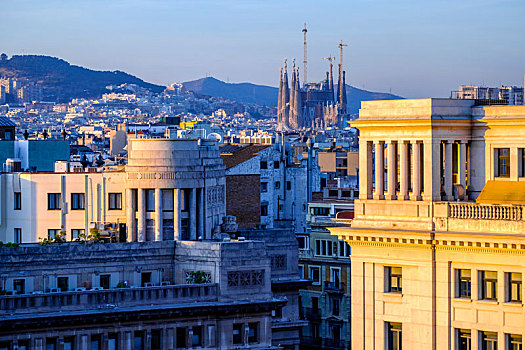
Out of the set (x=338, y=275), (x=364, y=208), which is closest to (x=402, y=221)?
(x=364, y=208)

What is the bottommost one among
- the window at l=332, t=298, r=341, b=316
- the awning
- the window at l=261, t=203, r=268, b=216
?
the window at l=332, t=298, r=341, b=316

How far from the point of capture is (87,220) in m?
70.1

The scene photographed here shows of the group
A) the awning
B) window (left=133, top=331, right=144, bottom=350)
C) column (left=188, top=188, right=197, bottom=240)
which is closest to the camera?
the awning

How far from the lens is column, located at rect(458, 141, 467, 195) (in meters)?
45.9

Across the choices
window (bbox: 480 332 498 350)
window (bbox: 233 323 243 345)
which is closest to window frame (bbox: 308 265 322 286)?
window (bbox: 233 323 243 345)

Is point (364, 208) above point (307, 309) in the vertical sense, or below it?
above

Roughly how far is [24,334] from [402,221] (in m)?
16.4

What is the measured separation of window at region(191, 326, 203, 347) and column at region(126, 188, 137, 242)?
30.7 ft

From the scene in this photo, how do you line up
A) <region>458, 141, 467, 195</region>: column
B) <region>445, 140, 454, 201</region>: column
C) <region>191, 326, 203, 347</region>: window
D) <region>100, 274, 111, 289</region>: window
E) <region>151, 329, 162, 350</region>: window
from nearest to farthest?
1. <region>445, 140, 454, 201</region>: column
2. <region>458, 141, 467, 195</region>: column
3. <region>151, 329, 162, 350</region>: window
4. <region>191, 326, 203, 347</region>: window
5. <region>100, 274, 111, 289</region>: window

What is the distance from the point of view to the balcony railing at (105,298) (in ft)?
181

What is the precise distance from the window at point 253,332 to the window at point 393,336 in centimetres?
1565

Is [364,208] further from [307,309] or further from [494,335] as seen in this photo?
[307,309]

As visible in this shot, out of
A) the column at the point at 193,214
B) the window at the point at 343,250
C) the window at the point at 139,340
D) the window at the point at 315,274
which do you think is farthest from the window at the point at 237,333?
the window at the point at 315,274

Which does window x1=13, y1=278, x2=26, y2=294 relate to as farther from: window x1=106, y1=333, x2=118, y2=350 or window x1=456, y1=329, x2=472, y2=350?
window x1=456, y1=329, x2=472, y2=350
